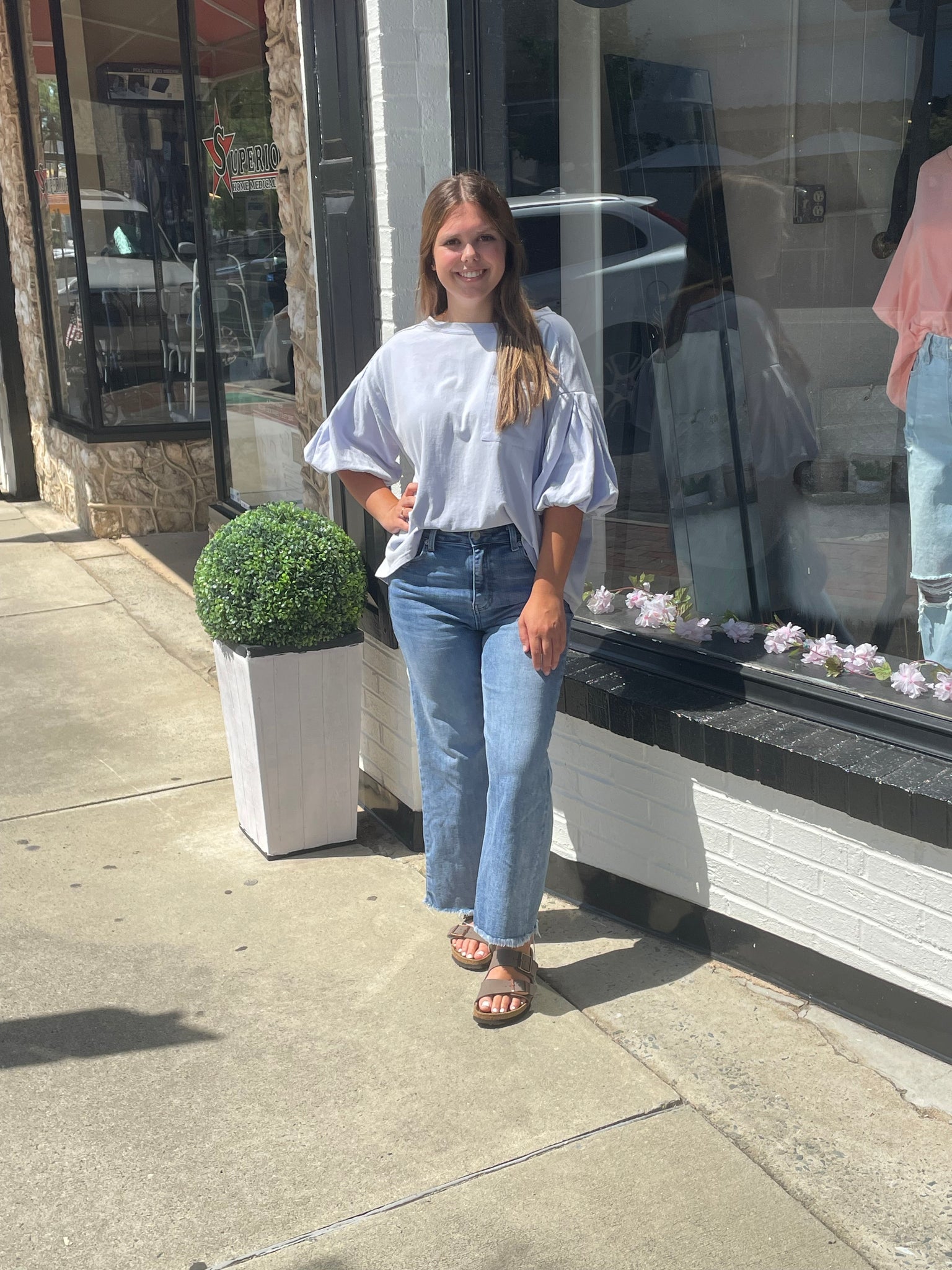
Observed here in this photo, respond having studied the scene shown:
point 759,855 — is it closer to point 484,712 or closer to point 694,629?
point 694,629

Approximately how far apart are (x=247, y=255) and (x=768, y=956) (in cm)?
371

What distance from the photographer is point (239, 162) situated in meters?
5.35

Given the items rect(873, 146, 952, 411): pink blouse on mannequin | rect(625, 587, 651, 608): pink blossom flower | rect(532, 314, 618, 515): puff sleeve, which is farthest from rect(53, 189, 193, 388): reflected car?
rect(873, 146, 952, 411): pink blouse on mannequin

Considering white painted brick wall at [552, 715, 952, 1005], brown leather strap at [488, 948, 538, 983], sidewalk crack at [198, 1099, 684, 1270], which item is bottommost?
sidewalk crack at [198, 1099, 684, 1270]

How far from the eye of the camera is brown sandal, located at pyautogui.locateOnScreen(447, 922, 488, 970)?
3.31 metres

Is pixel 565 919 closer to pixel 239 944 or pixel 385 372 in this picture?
pixel 239 944

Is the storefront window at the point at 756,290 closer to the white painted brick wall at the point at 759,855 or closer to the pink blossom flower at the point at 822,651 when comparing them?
the pink blossom flower at the point at 822,651

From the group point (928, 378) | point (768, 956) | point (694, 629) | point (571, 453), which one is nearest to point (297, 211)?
point (571, 453)

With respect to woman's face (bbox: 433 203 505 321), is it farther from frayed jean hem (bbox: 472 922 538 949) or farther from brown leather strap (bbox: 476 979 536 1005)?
brown leather strap (bbox: 476 979 536 1005)

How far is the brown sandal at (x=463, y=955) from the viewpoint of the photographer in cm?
331

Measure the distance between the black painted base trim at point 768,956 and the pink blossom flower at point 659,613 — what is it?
69 centimetres

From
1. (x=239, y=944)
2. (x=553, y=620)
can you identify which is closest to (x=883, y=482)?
(x=553, y=620)

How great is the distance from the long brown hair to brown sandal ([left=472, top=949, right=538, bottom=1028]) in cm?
127

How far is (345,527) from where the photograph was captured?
411 cm
